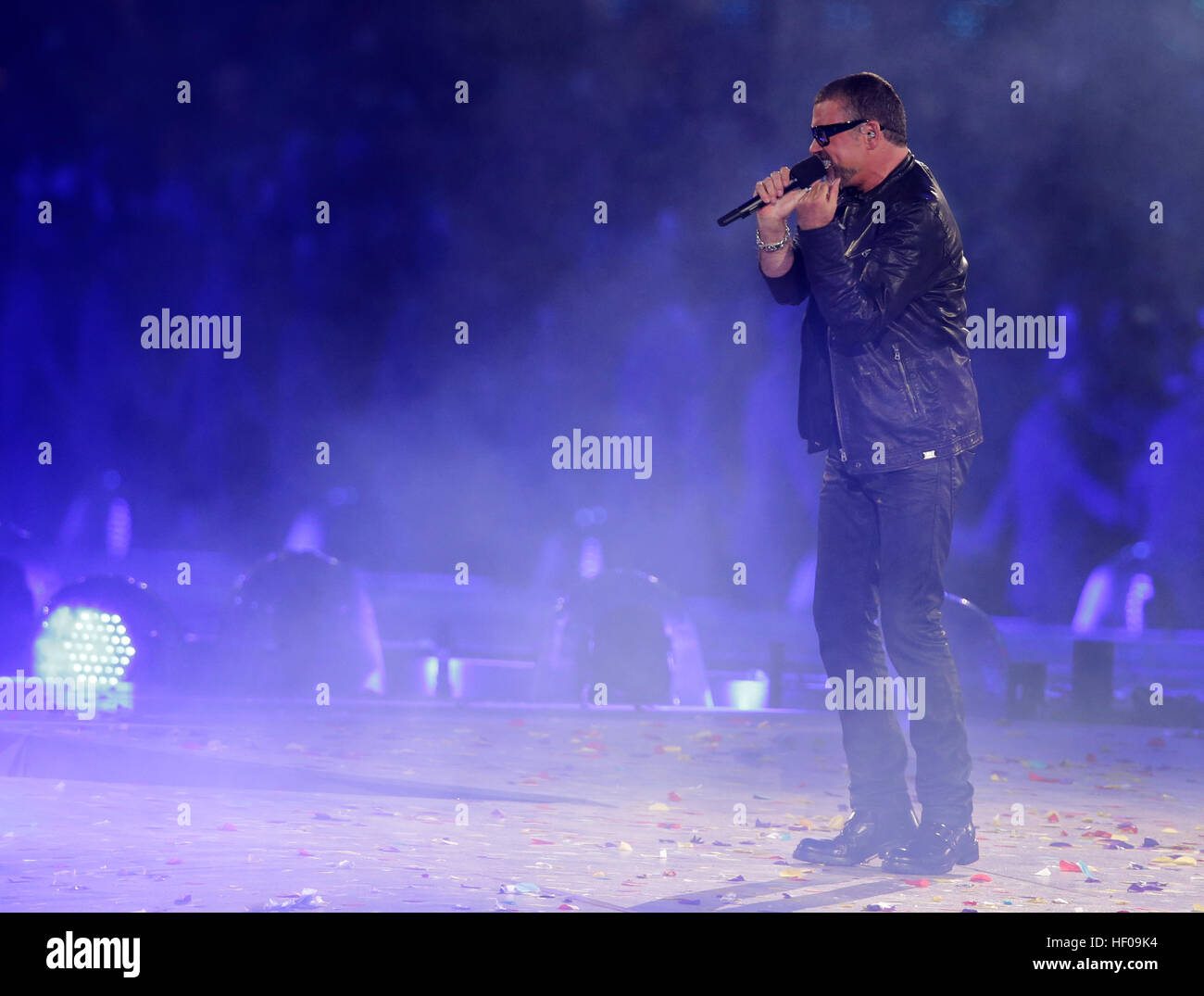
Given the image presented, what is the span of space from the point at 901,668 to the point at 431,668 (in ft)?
21.1

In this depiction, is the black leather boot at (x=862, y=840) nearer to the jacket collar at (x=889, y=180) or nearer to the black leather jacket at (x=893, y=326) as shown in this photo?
the black leather jacket at (x=893, y=326)

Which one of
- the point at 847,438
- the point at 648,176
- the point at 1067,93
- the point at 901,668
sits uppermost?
the point at 1067,93

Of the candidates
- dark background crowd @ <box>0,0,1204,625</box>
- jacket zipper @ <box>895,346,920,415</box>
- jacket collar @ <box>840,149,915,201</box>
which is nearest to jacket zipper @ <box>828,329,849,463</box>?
jacket zipper @ <box>895,346,920,415</box>

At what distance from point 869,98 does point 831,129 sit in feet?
0.31

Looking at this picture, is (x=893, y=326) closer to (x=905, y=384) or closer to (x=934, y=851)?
(x=905, y=384)

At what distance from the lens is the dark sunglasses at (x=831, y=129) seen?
263 centimetres

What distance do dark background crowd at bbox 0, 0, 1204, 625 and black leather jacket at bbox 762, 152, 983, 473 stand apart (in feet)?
18.9

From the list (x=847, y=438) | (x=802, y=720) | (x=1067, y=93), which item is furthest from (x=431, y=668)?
(x=847, y=438)

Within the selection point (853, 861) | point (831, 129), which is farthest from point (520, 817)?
point (831, 129)

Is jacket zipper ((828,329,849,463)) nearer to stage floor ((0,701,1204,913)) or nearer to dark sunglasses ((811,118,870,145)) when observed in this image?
dark sunglasses ((811,118,870,145))

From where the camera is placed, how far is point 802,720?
593 centimetres

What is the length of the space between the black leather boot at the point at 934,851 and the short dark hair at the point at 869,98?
1395 mm

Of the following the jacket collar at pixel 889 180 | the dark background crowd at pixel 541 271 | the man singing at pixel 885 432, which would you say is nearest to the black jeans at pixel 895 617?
→ the man singing at pixel 885 432

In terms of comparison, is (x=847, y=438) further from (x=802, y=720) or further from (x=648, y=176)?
(x=648, y=176)
